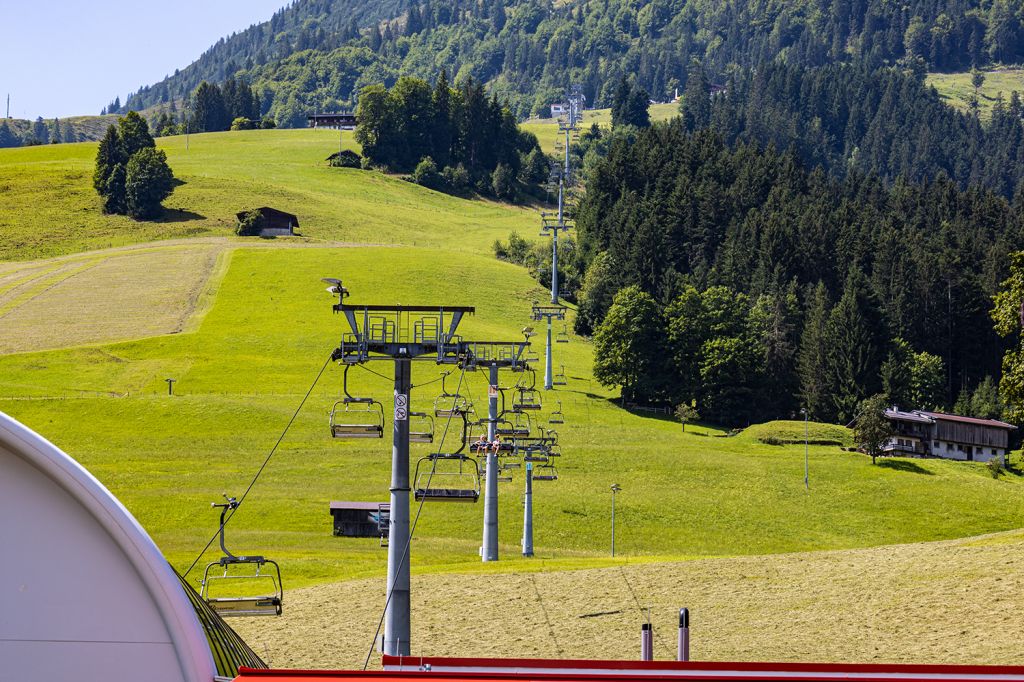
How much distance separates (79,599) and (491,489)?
4203 cm

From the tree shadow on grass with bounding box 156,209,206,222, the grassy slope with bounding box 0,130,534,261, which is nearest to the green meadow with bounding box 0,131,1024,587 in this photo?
the grassy slope with bounding box 0,130,534,261

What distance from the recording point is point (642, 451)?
97375mm

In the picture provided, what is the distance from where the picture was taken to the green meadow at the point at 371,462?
74812 millimetres

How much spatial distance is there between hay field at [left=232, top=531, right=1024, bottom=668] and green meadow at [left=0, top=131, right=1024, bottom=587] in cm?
790

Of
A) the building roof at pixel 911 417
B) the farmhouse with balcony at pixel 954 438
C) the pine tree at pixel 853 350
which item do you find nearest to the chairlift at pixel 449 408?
the building roof at pixel 911 417

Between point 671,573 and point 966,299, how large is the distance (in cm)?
11439

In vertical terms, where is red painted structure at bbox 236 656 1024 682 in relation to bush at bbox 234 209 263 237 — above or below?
above

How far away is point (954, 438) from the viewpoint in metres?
119

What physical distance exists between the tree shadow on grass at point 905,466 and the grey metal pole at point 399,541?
73.3m

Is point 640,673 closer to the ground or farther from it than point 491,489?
farther from it

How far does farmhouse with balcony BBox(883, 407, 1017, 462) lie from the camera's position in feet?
388

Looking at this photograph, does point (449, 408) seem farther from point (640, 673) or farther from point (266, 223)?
point (266, 223)

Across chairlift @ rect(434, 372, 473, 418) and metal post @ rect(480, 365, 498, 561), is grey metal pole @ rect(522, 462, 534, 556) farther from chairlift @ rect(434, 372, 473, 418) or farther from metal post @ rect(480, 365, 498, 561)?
metal post @ rect(480, 365, 498, 561)

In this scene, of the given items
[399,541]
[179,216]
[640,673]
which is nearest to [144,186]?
[179,216]
